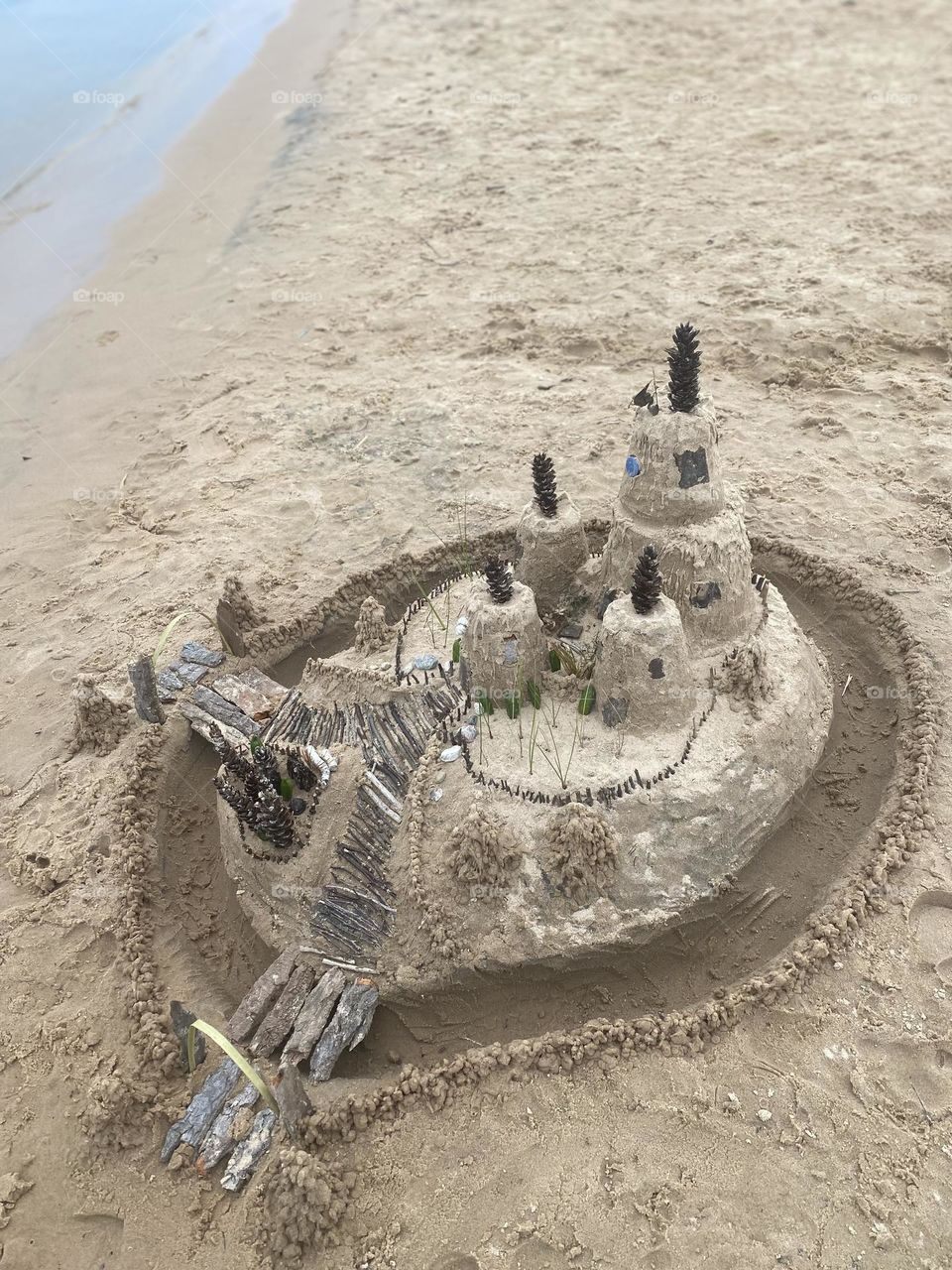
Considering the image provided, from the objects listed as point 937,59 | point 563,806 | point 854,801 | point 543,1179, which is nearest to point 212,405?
point 563,806

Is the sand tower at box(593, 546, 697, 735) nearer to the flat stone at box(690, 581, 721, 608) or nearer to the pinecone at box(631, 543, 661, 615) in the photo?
the pinecone at box(631, 543, 661, 615)

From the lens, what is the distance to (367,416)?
999cm

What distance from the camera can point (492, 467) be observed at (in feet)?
29.8

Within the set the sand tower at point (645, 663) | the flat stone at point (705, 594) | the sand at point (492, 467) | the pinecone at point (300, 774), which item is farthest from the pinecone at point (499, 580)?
the sand at point (492, 467)

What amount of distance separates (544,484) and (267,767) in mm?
2549

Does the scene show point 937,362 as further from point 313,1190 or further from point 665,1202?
point 313,1190

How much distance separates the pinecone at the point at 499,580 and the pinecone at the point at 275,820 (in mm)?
1823

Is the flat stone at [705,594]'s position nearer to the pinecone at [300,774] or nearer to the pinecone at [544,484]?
the pinecone at [544,484]

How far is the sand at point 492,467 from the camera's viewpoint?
176 inches

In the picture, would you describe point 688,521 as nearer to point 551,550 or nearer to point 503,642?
point 551,550

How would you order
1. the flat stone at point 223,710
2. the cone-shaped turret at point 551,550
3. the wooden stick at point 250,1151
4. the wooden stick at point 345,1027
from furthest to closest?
the flat stone at point 223,710 < the cone-shaped turret at point 551,550 < the wooden stick at point 345,1027 < the wooden stick at point 250,1151

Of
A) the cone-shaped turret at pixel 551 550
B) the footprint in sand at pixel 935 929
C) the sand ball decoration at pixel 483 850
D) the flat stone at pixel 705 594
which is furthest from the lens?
the cone-shaped turret at pixel 551 550

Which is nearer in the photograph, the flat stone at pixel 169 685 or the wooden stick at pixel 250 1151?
the wooden stick at pixel 250 1151

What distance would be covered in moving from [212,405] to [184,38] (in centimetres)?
1821
